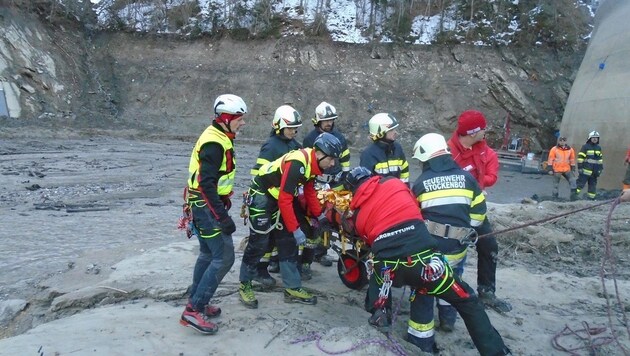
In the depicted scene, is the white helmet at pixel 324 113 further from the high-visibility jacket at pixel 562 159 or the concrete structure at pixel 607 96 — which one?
the concrete structure at pixel 607 96

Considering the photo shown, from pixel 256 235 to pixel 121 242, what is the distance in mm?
3377

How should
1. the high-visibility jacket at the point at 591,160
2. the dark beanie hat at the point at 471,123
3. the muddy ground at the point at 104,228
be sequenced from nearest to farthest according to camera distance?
the dark beanie hat at the point at 471,123
the muddy ground at the point at 104,228
the high-visibility jacket at the point at 591,160

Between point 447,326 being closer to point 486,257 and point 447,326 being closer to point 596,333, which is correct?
point 486,257

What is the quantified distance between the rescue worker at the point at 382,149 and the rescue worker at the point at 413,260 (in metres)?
1.74

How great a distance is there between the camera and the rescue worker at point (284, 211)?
14.0 feet

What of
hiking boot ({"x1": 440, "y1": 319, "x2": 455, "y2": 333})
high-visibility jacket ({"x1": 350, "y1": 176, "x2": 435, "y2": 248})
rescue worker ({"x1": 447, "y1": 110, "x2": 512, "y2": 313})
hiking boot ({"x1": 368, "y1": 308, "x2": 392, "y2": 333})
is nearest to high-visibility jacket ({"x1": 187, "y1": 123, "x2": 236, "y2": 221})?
high-visibility jacket ({"x1": 350, "y1": 176, "x2": 435, "y2": 248})

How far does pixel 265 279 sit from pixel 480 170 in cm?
269

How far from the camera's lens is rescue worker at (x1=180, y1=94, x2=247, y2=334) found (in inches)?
150

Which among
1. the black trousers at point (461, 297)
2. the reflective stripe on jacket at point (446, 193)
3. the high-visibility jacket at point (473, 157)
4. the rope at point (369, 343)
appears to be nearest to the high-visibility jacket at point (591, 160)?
the high-visibility jacket at point (473, 157)

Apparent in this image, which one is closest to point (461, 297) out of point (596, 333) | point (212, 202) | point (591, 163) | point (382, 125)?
point (596, 333)

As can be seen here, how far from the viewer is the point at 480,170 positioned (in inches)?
204

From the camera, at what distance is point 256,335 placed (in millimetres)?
3824

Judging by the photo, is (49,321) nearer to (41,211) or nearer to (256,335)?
(256,335)

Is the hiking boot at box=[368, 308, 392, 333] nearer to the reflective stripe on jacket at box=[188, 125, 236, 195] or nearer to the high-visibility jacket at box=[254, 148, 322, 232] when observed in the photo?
the high-visibility jacket at box=[254, 148, 322, 232]
